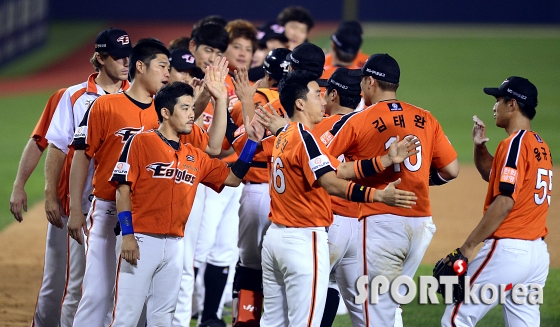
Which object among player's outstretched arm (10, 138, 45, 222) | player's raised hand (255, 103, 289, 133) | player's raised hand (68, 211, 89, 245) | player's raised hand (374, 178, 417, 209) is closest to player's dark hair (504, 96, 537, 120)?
player's raised hand (374, 178, 417, 209)

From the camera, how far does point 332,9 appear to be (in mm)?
32438

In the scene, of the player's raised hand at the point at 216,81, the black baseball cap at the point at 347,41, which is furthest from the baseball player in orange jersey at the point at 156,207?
the black baseball cap at the point at 347,41

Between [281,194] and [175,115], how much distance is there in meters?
0.83

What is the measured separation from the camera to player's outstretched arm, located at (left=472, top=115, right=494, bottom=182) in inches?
210

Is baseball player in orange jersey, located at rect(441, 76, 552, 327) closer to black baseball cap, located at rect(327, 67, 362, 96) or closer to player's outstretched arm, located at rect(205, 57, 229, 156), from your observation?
black baseball cap, located at rect(327, 67, 362, 96)

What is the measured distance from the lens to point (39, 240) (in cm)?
948

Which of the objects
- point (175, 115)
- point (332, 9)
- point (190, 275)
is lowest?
point (190, 275)

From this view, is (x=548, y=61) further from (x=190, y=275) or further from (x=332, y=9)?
(x=190, y=275)

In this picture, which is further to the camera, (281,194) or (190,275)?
(190,275)

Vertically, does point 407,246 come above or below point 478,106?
below

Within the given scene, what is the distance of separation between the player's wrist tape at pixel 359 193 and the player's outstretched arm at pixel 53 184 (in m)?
2.11

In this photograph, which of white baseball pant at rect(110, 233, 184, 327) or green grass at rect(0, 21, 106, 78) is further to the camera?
green grass at rect(0, 21, 106, 78)

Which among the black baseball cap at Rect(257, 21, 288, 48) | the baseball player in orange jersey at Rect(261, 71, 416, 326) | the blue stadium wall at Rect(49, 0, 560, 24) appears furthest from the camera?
the blue stadium wall at Rect(49, 0, 560, 24)

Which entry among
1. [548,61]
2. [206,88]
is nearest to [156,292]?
[206,88]
